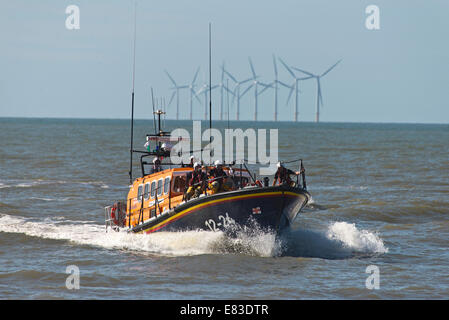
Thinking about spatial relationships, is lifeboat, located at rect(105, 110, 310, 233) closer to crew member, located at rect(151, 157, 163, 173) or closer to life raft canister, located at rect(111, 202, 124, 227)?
crew member, located at rect(151, 157, 163, 173)

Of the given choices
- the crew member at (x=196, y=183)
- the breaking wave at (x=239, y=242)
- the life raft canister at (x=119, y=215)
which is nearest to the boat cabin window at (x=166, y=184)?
the crew member at (x=196, y=183)

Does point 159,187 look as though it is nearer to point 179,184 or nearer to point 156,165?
point 179,184

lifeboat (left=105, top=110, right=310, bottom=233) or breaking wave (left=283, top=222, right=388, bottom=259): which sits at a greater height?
lifeboat (left=105, top=110, right=310, bottom=233)

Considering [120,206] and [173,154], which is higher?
[173,154]

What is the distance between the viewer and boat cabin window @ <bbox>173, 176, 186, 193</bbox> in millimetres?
21016

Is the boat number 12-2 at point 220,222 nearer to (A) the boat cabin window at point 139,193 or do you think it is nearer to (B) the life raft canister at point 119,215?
(A) the boat cabin window at point 139,193

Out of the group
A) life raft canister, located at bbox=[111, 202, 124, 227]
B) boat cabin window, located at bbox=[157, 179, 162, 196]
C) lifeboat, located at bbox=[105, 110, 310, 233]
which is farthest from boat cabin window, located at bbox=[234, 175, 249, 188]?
life raft canister, located at bbox=[111, 202, 124, 227]

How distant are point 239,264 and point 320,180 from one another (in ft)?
82.9

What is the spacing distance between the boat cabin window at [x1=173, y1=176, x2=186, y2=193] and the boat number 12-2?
2.08 m
